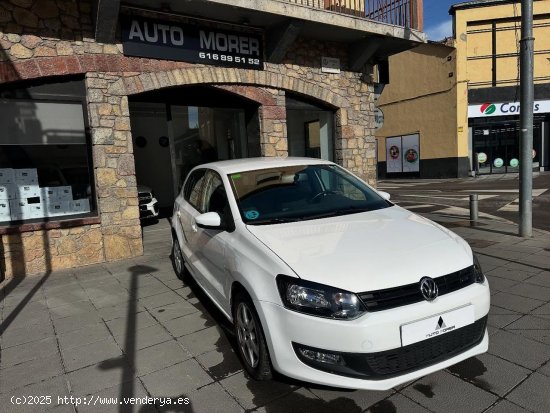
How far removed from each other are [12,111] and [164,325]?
14.1ft

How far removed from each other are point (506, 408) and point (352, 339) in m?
1.11

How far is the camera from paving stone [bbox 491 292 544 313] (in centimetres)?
405

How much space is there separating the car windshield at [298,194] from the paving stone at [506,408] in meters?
1.71

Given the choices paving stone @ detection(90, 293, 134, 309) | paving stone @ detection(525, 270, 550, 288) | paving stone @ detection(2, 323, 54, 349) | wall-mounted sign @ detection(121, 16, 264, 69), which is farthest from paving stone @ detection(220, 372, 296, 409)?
wall-mounted sign @ detection(121, 16, 264, 69)

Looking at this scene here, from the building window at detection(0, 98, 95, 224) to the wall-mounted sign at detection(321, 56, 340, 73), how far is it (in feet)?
16.4

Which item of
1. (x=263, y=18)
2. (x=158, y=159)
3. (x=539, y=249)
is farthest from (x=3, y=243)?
(x=539, y=249)

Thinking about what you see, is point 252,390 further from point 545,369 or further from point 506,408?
point 545,369

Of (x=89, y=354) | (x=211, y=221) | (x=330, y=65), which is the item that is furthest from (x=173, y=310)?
(x=330, y=65)

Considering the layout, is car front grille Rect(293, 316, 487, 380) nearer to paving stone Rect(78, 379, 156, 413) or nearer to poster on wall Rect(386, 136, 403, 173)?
paving stone Rect(78, 379, 156, 413)

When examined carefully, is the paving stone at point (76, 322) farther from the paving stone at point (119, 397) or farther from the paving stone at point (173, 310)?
the paving stone at point (119, 397)

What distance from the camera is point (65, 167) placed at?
6523 mm

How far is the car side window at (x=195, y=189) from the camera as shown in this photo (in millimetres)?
4539

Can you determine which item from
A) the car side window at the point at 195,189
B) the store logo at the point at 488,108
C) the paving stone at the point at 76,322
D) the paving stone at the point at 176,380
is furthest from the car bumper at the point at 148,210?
the store logo at the point at 488,108

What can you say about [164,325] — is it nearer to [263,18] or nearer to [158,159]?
[263,18]
